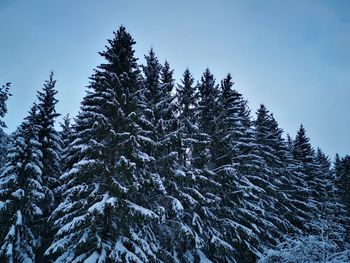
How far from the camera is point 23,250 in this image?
47.8 ft

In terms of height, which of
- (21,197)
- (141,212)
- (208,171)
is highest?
(208,171)

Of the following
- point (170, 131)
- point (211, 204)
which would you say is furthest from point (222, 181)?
point (170, 131)

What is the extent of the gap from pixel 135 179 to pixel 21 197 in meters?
6.19

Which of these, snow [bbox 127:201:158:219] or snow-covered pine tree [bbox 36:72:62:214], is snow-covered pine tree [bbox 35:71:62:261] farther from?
snow [bbox 127:201:158:219]

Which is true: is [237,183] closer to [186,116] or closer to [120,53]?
[186,116]

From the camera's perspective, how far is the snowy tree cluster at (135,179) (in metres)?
12.2

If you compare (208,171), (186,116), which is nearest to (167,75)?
(186,116)

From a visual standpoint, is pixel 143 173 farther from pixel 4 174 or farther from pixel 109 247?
pixel 4 174

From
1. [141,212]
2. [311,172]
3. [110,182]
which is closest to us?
[141,212]

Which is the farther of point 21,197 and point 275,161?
point 275,161

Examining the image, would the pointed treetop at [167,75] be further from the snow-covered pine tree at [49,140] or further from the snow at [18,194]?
the snow at [18,194]

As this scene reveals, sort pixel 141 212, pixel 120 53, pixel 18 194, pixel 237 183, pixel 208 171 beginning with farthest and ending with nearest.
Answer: pixel 237 183 < pixel 208 171 < pixel 120 53 < pixel 18 194 < pixel 141 212

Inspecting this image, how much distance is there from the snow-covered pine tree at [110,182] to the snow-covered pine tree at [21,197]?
2021mm

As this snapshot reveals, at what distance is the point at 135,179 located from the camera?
1295cm
